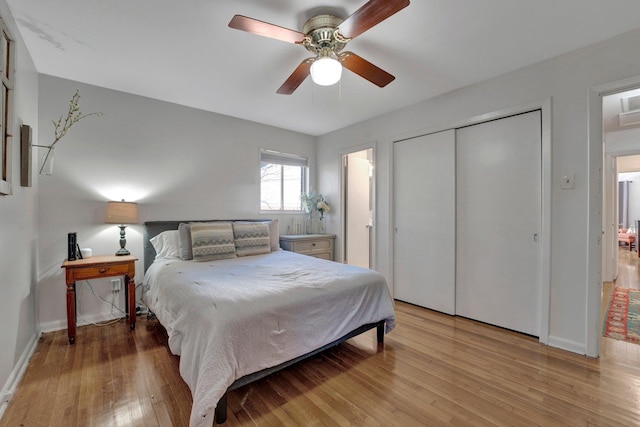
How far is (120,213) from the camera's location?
9.24ft

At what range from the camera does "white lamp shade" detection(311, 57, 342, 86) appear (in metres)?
1.82

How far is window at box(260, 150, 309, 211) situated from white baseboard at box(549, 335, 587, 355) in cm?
355

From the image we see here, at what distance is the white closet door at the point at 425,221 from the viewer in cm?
323

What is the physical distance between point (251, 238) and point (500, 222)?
8.93 ft

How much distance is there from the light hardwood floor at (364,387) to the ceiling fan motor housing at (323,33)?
237 cm

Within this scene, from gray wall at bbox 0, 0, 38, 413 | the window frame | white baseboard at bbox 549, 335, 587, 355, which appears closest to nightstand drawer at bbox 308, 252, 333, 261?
the window frame

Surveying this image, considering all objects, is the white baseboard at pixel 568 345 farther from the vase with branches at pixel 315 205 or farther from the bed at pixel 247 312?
the vase with branches at pixel 315 205

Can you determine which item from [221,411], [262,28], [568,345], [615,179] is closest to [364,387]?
[221,411]

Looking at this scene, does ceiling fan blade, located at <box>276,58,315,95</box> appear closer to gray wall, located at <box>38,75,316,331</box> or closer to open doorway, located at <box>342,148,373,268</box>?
gray wall, located at <box>38,75,316,331</box>

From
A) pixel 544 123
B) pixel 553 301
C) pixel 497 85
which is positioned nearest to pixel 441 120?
pixel 497 85

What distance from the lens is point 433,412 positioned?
5.36 feet

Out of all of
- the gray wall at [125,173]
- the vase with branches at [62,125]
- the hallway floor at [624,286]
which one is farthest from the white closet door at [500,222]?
the vase with branches at [62,125]

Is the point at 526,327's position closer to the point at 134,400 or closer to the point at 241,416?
the point at 241,416

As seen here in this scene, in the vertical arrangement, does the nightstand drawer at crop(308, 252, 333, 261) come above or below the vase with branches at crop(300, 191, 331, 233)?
below
